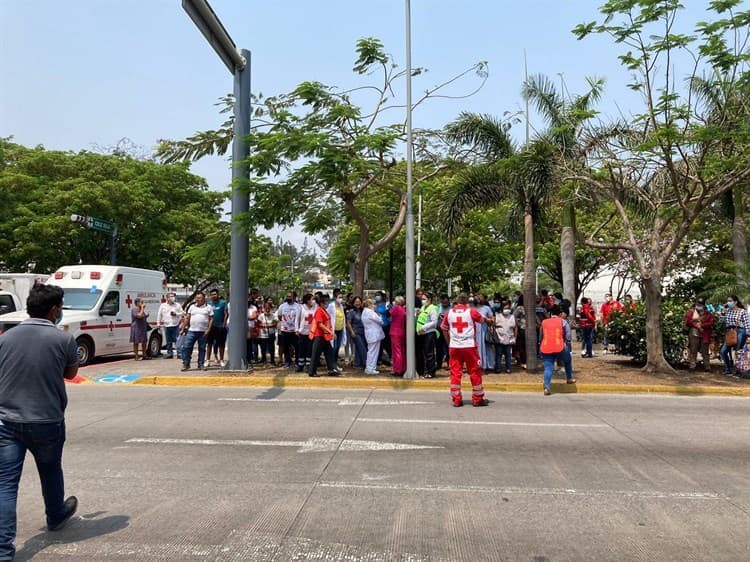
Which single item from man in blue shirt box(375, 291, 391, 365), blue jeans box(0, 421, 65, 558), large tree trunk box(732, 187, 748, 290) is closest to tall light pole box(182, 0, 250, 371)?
man in blue shirt box(375, 291, 391, 365)

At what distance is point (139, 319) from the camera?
16.0 metres

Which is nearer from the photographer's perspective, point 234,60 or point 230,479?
point 230,479

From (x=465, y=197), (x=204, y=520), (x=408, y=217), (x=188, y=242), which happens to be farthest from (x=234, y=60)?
(x=188, y=242)

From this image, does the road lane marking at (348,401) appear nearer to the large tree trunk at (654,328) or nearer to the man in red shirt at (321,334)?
the man in red shirt at (321,334)

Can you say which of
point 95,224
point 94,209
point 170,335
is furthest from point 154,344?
point 94,209

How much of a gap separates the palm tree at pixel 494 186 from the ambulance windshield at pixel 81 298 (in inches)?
372

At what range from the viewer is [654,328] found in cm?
1350

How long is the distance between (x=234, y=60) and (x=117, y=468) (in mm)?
8995

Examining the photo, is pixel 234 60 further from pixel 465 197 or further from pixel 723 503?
pixel 723 503

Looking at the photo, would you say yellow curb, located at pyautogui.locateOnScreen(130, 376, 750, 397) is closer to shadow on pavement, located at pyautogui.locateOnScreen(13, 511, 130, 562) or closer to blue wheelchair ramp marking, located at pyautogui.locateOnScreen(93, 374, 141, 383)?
blue wheelchair ramp marking, located at pyautogui.locateOnScreen(93, 374, 141, 383)

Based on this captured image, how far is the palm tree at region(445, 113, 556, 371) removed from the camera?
1389cm

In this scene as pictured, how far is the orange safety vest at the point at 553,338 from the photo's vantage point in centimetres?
1105

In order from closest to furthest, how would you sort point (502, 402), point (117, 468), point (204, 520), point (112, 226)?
1. point (204, 520)
2. point (117, 468)
3. point (502, 402)
4. point (112, 226)

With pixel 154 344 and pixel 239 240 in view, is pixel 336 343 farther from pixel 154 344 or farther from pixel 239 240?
pixel 154 344
